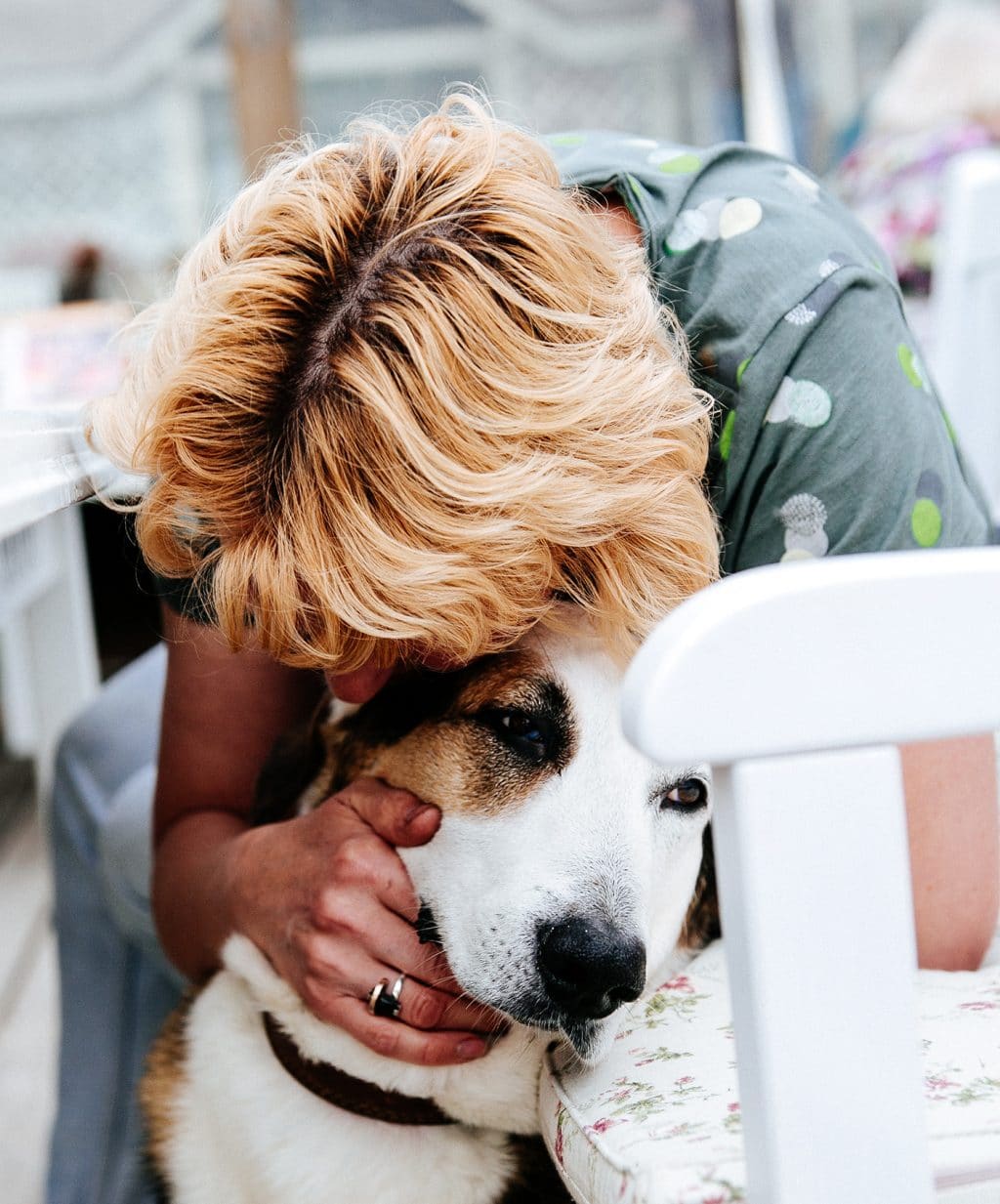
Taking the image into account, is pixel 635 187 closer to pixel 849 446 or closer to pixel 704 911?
pixel 849 446

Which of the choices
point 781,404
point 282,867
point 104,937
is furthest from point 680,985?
point 104,937

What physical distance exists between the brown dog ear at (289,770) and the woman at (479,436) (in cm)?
7

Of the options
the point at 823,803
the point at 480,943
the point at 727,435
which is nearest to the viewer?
the point at 823,803

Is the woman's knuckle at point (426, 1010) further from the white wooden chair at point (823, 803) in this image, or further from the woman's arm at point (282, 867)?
the white wooden chair at point (823, 803)

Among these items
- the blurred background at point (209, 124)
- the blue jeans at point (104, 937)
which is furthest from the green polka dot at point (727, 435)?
the blurred background at point (209, 124)

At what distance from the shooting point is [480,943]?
880 mm

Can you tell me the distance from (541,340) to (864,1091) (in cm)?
51

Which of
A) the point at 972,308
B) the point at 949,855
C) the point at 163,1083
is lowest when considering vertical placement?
the point at 163,1083

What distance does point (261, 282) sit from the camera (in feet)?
2.81

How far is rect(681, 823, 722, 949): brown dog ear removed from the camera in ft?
3.39

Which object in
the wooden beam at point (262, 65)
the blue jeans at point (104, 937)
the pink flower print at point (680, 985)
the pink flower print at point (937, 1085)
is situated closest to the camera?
the pink flower print at point (937, 1085)

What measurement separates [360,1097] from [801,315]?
701mm

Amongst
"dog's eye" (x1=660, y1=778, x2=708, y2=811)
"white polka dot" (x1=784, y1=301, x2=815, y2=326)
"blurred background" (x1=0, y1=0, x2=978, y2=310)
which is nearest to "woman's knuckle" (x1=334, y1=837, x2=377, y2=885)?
"dog's eye" (x1=660, y1=778, x2=708, y2=811)

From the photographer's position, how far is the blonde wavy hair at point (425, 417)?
32.5 inches
